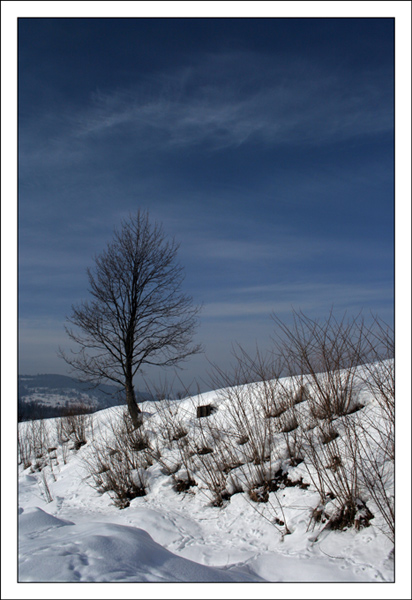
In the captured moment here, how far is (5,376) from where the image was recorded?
3283 mm

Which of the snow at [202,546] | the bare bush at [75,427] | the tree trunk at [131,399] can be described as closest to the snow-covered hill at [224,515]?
the snow at [202,546]

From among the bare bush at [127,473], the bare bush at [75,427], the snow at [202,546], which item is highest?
the snow at [202,546]

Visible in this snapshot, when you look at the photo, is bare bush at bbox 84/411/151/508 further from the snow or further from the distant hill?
the distant hill

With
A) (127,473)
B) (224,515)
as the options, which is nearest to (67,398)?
(127,473)

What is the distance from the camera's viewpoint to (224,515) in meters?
5.05

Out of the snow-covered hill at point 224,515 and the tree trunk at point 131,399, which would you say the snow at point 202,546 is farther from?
the tree trunk at point 131,399

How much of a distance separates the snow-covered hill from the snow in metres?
0.01

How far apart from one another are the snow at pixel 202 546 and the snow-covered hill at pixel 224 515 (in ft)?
0.05

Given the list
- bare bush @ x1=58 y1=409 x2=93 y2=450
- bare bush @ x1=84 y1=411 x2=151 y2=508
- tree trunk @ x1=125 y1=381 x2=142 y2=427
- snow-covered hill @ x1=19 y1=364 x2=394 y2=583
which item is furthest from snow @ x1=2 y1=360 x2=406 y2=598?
bare bush @ x1=58 y1=409 x2=93 y2=450

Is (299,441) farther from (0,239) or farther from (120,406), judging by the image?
(120,406)

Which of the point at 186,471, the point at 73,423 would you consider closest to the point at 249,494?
the point at 186,471

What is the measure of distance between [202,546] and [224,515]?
0.79 metres

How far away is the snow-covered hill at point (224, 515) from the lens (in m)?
3.03

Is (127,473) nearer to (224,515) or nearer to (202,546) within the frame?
(224,515)
